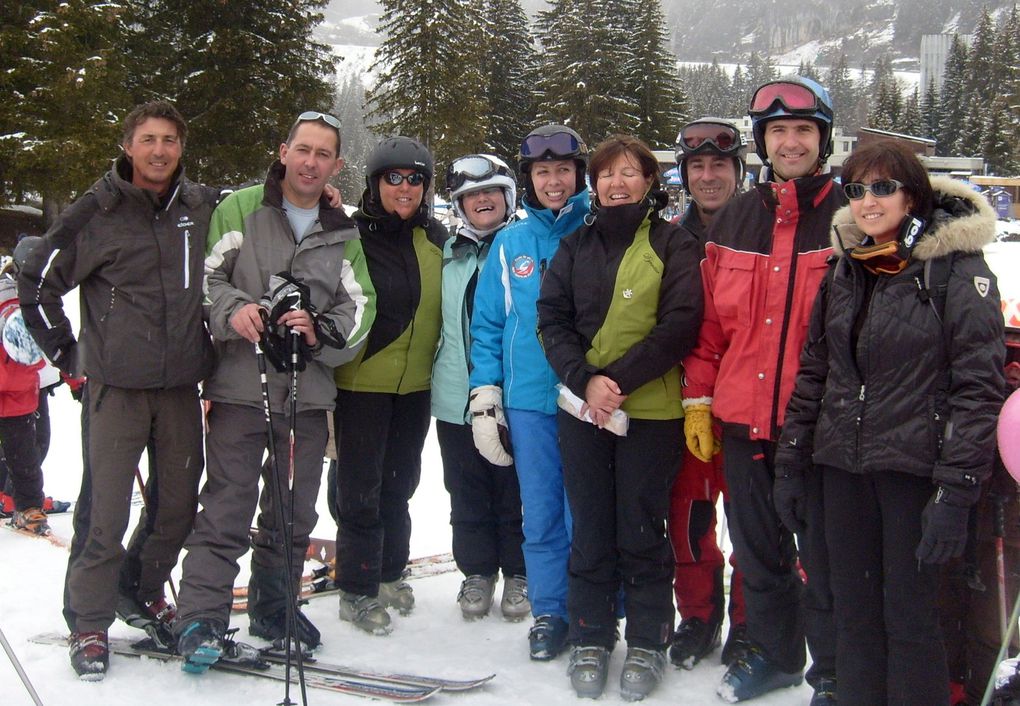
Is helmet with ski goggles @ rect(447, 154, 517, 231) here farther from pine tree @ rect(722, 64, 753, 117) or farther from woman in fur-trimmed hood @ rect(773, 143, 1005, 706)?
pine tree @ rect(722, 64, 753, 117)

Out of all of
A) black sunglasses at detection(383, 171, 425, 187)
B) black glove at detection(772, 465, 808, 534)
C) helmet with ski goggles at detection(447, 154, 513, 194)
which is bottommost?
black glove at detection(772, 465, 808, 534)

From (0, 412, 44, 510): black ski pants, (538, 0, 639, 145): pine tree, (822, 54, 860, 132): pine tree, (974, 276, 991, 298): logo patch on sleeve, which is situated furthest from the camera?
(822, 54, 860, 132): pine tree

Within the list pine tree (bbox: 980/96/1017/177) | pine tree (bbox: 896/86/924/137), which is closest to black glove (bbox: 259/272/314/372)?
pine tree (bbox: 980/96/1017/177)

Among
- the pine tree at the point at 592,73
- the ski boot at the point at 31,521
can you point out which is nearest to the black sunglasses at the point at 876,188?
the ski boot at the point at 31,521

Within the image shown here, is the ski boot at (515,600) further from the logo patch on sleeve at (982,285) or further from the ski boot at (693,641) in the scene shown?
the logo patch on sleeve at (982,285)

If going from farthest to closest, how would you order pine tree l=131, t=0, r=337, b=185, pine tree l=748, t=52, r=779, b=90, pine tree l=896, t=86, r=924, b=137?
pine tree l=748, t=52, r=779, b=90 < pine tree l=896, t=86, r=924, b=137 < pine tree l=131, t=0, r=337, b=185

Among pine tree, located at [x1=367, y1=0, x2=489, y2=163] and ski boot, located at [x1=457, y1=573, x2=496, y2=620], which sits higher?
pine tree, located at [x1=367, y1=0, x2=489, y2=163]

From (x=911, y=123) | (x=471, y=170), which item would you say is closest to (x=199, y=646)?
(x=471, y=170)

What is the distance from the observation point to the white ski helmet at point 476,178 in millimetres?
4078

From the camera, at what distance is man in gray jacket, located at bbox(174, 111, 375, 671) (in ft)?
11.4

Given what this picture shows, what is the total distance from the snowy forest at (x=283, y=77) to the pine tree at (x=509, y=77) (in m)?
0.07

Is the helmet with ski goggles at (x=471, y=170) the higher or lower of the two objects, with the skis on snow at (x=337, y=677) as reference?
higher

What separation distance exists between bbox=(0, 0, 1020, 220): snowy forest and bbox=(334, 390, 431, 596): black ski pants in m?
20.9

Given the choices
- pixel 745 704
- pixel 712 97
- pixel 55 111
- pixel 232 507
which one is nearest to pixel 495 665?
pixel 745 704
